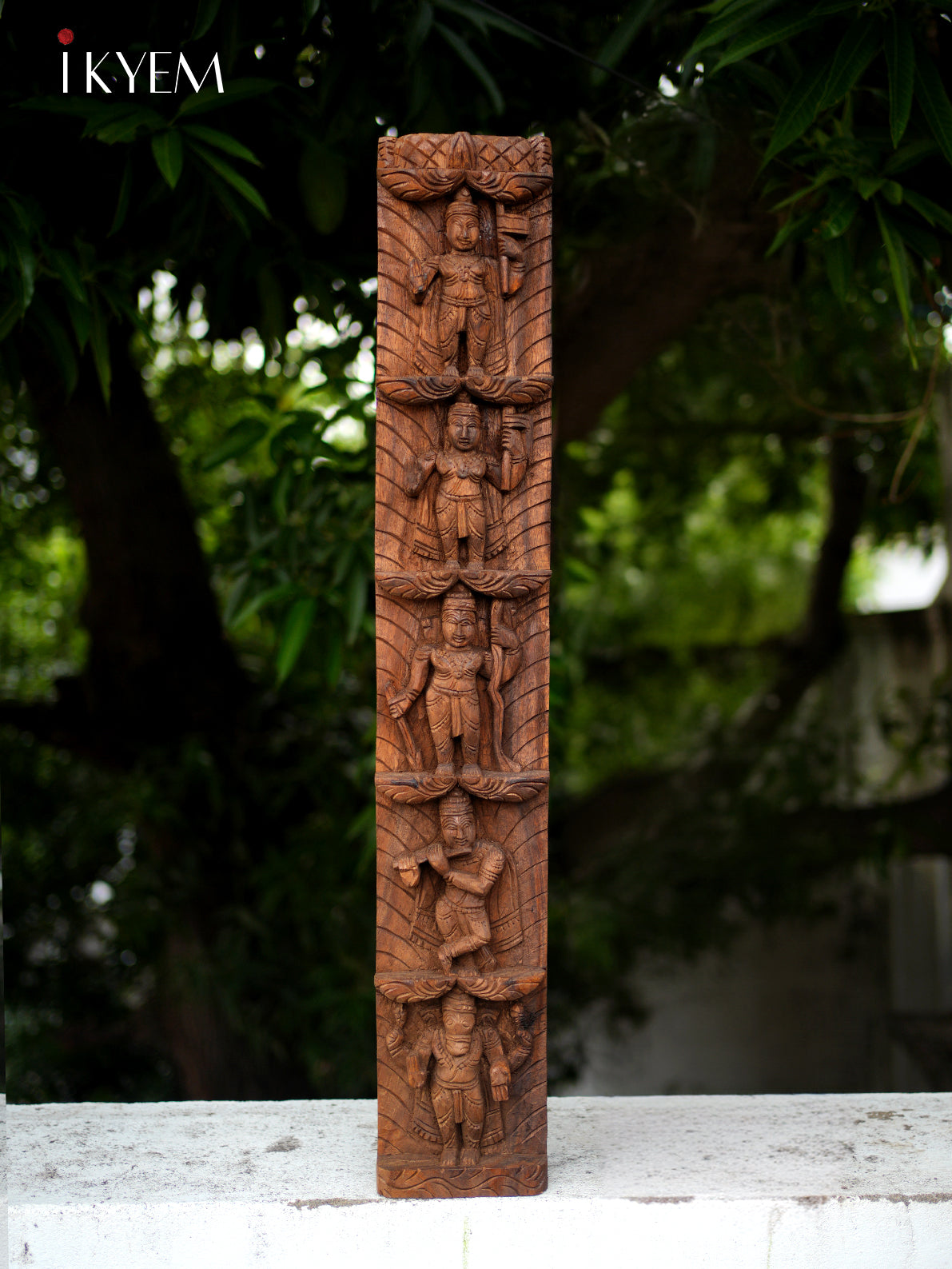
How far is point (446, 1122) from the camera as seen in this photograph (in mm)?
1782

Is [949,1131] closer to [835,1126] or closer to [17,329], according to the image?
[835,1126]

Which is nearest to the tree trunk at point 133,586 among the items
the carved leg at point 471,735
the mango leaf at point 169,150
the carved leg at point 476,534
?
the mango leaf at point 169,150

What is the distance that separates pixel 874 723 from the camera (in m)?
5.26

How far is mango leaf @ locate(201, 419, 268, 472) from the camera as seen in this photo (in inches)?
103

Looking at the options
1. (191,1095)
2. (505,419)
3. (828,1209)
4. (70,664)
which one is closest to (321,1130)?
(828,1209)

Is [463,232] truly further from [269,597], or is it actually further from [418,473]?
[269,597]

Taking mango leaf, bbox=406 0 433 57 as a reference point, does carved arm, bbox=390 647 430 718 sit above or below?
below

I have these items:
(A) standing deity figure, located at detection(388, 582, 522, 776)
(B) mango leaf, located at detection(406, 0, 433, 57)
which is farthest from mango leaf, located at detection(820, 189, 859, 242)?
(A) standing deity figure, located at detection(388, 582, 522, 776)

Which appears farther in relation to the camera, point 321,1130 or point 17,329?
point 17,329

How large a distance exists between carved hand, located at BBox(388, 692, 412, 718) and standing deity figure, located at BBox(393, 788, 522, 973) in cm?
16

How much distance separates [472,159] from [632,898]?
3.11 meters

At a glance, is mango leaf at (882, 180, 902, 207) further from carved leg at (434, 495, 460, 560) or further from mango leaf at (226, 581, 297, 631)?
mango leaf at (226, 581, 297, 631)

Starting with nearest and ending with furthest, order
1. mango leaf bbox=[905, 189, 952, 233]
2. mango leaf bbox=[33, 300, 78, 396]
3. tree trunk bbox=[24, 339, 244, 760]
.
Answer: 1. mango leaf bbox=[905, 189, 952, 233]
2. mango leaf bbox=[33, 300, 78, 396]
3. tree trunk bbox=[24, 339, 244, 760]

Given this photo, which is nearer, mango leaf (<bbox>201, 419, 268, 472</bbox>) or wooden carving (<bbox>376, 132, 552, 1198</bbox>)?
wooden carving (<bbox>376, 132, 552, 1198</bbox>)
